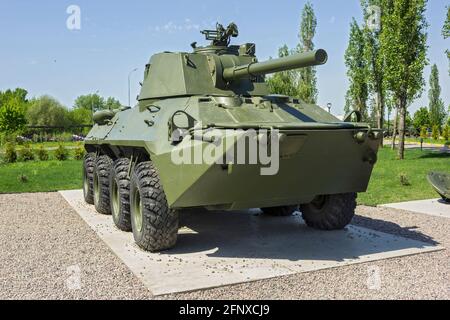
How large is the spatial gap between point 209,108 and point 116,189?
2458 mm

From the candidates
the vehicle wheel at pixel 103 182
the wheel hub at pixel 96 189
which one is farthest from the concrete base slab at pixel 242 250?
the wheel hub at pixel 96 189

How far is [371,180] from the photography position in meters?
13.5

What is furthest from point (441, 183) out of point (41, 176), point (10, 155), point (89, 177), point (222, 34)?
point (10, 155)

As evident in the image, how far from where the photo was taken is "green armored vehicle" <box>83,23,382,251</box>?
516 cm

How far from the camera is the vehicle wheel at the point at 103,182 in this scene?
27.7 feet

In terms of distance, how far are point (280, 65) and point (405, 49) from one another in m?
16.6

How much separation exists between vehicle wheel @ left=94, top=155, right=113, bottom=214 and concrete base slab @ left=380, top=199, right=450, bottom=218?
16.5ft

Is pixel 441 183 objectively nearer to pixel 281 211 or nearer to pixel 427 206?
pixel 427 206

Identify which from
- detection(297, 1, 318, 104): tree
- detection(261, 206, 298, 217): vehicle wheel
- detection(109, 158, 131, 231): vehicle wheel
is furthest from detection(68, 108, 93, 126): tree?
detection(109, 158, 131, 231): vehicle wheel

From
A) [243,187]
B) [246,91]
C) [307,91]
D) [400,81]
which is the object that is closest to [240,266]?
[243,187]

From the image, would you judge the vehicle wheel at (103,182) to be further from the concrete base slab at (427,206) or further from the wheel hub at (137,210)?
the concrete base slab at (427,206)

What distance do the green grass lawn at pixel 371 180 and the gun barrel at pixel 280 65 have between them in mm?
4516

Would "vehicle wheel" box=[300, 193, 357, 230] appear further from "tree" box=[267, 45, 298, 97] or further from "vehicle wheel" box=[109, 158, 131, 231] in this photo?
"tree" box=[267, 45, 298, 97]
